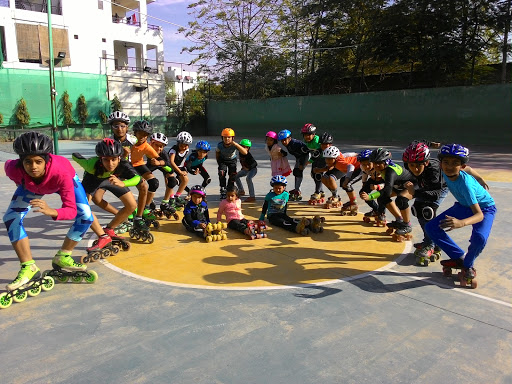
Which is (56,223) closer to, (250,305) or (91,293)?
(91,293)

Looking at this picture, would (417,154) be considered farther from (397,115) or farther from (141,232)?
(397,115)

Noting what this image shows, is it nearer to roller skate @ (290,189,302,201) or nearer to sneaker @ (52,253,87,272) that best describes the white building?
roller skate @ (290,189,302,201)

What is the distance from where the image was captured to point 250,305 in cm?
435

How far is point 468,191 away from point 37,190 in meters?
4.63

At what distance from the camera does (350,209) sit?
339 inches

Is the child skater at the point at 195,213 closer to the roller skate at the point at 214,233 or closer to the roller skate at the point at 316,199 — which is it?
the roller skate at the point at 214,233

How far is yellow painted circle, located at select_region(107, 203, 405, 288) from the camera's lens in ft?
17.0

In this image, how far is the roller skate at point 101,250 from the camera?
5660 mm

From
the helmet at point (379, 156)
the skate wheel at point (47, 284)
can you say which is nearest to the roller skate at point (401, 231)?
the helmet at point (379, 156)

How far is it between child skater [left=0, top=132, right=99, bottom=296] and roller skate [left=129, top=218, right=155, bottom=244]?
1.78 meters

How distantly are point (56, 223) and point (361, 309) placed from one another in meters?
5.97

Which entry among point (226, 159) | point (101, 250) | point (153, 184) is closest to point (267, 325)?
point (101, 250)

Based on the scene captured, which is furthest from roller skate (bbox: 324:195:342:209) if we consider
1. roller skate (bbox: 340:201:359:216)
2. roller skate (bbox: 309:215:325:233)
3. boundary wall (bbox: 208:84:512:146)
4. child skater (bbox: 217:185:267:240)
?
boundary wall (bbox: 208:84:512:146)

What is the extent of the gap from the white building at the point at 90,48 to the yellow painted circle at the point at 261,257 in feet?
99.8
